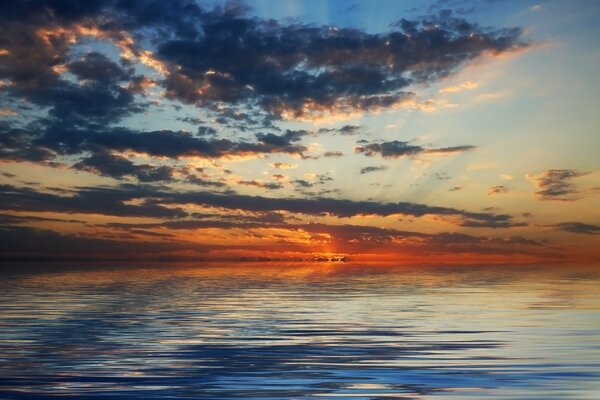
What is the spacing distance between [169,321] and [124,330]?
3.96 meters

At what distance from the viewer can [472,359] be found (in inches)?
878

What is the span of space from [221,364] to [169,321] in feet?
45.8

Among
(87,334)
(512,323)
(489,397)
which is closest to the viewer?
(489,397)

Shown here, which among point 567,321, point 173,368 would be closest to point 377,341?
point 173,368

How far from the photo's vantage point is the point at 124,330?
31.3m

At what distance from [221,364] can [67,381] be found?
5.31m

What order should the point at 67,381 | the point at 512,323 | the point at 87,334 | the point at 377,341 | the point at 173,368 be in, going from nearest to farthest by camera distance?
the point at 67,381 → the point at 173,368 → the point at 377,341 → the point at 87,334 → the point at 512,323

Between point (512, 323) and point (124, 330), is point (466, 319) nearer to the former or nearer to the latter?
point (512, 323)

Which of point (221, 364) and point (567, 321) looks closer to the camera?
point (221, 364)

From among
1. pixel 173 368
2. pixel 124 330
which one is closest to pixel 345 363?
pixel 173 368

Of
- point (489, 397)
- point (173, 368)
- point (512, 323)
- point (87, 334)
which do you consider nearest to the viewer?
point (489, 397)

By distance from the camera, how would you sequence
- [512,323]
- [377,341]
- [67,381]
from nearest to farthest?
1. [67,381]
2. [377,341]
3. [512,323]

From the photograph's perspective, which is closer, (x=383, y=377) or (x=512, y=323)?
(x=383, y=377)

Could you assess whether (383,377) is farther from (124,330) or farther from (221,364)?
(124,330)
